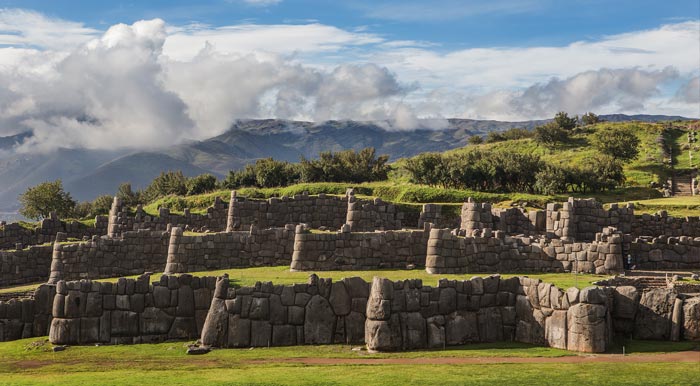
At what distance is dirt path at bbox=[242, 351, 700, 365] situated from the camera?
22453 millimetres

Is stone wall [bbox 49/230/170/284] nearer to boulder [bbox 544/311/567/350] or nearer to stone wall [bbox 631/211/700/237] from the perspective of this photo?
boulder [bbox 544/311/567/350]

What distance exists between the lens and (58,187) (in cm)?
6700

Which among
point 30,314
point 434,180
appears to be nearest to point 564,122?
point 434,180

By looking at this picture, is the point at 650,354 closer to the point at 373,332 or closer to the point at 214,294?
the point at 373,332

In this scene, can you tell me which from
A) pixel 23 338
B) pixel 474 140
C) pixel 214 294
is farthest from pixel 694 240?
pixel 474 140

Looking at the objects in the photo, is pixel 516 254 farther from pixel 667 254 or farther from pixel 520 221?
pixel 520 221

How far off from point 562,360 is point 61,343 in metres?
14.3

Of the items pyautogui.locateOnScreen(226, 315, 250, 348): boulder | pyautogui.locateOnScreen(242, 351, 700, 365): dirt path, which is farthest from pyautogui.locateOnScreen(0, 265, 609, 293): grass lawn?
pyautogui.locateOnScreen(242, 351, 700, 365): dirt path

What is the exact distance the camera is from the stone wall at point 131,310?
83.8 ft

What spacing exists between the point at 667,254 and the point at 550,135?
4922 cm

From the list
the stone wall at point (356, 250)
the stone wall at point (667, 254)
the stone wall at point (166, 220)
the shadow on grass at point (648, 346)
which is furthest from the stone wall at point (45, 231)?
the shadow on grass at point (648, 346)

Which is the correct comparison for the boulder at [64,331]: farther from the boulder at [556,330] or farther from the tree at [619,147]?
the tree at [619,147]

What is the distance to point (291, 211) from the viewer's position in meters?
43.7

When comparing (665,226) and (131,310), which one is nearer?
(131,310)
